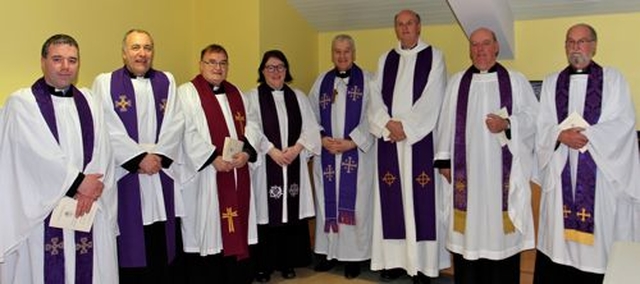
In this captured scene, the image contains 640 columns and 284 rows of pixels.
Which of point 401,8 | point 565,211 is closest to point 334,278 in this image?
point 565,211

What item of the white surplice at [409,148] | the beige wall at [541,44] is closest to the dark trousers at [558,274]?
the white surplice at [409,148]

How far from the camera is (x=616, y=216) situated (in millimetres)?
3951

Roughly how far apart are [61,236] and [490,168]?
2787 mm

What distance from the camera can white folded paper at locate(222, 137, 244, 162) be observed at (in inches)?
174

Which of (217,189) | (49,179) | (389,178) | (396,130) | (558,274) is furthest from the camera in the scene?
(389,178)

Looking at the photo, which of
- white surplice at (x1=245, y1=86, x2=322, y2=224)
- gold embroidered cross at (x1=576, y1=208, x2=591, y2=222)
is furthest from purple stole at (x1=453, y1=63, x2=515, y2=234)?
white surplice at (x1=245, y1=86, x2=322, y2=224)

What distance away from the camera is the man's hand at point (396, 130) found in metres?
4.68

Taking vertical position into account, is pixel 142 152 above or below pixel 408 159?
above

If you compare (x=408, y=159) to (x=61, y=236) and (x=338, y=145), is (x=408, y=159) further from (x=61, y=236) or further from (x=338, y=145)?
(x=61, y=236)

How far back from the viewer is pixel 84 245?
3.50 metres

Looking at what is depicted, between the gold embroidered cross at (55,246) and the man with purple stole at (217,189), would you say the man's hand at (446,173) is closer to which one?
the man with purple stole at (217,189)

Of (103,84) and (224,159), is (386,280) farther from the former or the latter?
(103,84)

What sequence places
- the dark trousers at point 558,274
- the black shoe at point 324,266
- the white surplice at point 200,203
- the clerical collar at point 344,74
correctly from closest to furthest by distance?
the dark trousers at point 558,274, the white surplice at point 200,203, the clerical collar at point 344,74, the black shoe at point 324,266

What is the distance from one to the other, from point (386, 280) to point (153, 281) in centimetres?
189
